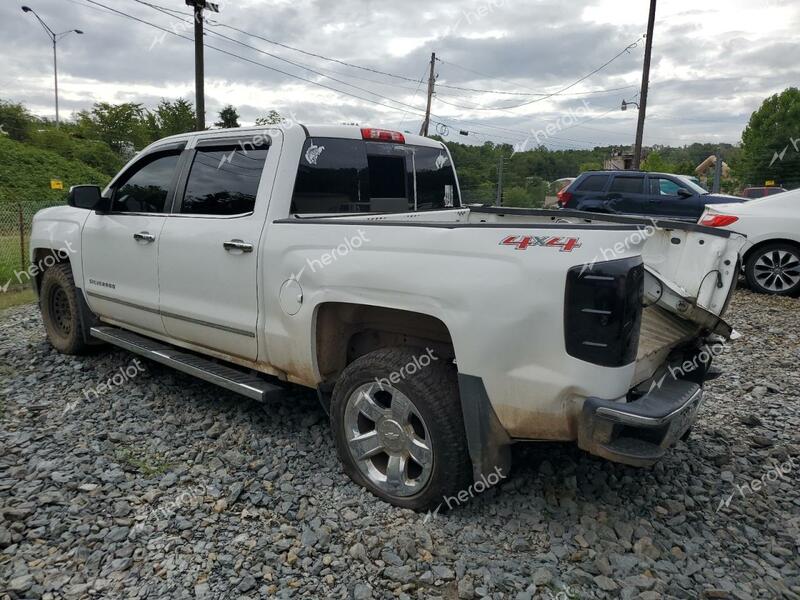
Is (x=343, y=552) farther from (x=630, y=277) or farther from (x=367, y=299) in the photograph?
(x=630, y=277)

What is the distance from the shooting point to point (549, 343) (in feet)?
7.79

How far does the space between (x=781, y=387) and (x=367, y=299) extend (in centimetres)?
367

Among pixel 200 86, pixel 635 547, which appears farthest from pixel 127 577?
pixel 200 86

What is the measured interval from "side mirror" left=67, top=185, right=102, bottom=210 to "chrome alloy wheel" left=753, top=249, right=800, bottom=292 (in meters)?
7.94

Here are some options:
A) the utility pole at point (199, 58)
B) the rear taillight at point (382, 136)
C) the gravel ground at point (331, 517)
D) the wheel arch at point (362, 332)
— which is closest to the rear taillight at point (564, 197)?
the utility pole at point (199, 58)

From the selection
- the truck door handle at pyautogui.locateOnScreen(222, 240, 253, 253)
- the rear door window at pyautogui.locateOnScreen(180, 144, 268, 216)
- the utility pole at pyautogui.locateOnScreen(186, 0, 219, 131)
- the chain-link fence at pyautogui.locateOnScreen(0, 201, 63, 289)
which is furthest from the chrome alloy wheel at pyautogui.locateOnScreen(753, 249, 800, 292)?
the utility pole at pyautogui.locateOnScreen(186, 0, 219, 131)

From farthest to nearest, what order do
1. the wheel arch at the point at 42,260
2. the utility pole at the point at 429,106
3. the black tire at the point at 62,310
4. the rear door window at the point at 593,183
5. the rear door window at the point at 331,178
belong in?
the utility pole at the point at 429,106
the rear door window at the point at 593,183
the wheel arch at the point at 42,260
the black tire at the point at 62,310
the rear door window at the point at 331,178

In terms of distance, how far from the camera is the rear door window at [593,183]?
1351cm

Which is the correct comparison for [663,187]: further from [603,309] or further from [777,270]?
[603,309]

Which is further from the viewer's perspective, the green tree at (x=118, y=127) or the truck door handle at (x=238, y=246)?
the green tree at (x=118, y=127)

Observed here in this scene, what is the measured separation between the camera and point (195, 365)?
385 centimetres

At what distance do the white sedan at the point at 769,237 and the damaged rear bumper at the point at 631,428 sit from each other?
6.30 m

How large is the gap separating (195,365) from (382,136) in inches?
75.9

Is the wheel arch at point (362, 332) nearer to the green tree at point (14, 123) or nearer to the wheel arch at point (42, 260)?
the wheel arch at point (42, 260)
